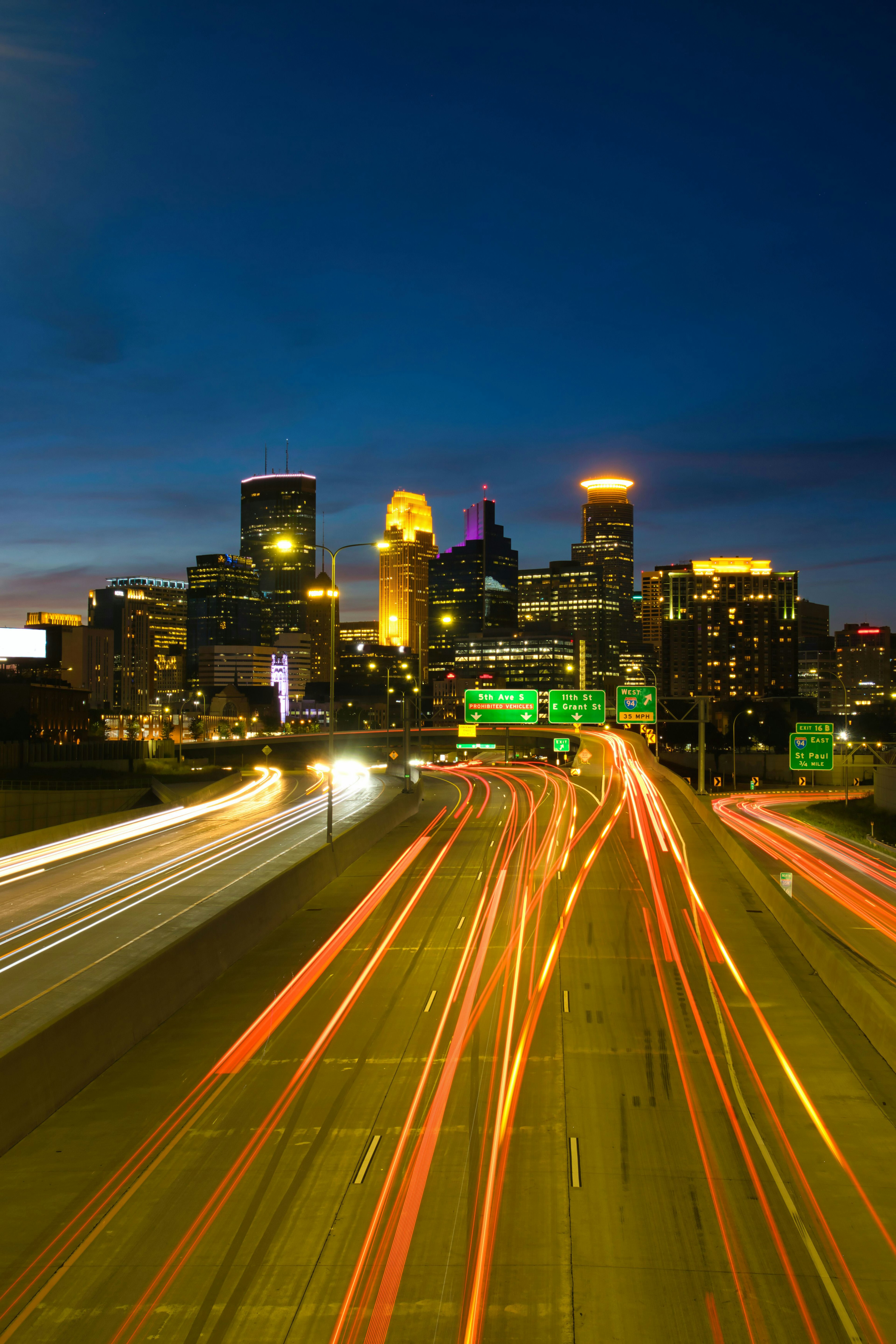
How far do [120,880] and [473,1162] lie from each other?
22918mm

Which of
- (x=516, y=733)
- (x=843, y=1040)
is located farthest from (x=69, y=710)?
(x=843, y=1040)

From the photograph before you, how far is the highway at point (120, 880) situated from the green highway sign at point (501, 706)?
857 centimetres

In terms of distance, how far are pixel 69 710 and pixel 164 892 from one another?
89228 millimetres

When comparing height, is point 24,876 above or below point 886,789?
below

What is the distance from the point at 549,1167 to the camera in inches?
540

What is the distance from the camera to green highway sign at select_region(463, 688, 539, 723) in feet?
203

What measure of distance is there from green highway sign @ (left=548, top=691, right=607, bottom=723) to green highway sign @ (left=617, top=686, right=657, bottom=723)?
1.01 m

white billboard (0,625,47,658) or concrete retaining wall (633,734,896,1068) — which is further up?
white billboard (0,625,47,658)

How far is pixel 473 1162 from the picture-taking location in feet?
45.5

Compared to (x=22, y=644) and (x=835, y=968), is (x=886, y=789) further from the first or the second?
(x=22, y=644)

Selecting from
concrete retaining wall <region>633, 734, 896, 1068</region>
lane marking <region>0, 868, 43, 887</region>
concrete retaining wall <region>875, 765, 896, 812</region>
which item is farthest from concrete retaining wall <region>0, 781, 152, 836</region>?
concrete retaining wall <region>875, 765, 896, 812</region>

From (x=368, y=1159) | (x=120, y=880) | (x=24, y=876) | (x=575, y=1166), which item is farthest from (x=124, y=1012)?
(x=24, y=876)

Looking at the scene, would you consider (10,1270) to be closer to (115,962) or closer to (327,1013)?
(327,1013)

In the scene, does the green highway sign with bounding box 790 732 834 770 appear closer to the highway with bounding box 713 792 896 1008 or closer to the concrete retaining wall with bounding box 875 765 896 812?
the highway with bounding box 713 792 896 1008
